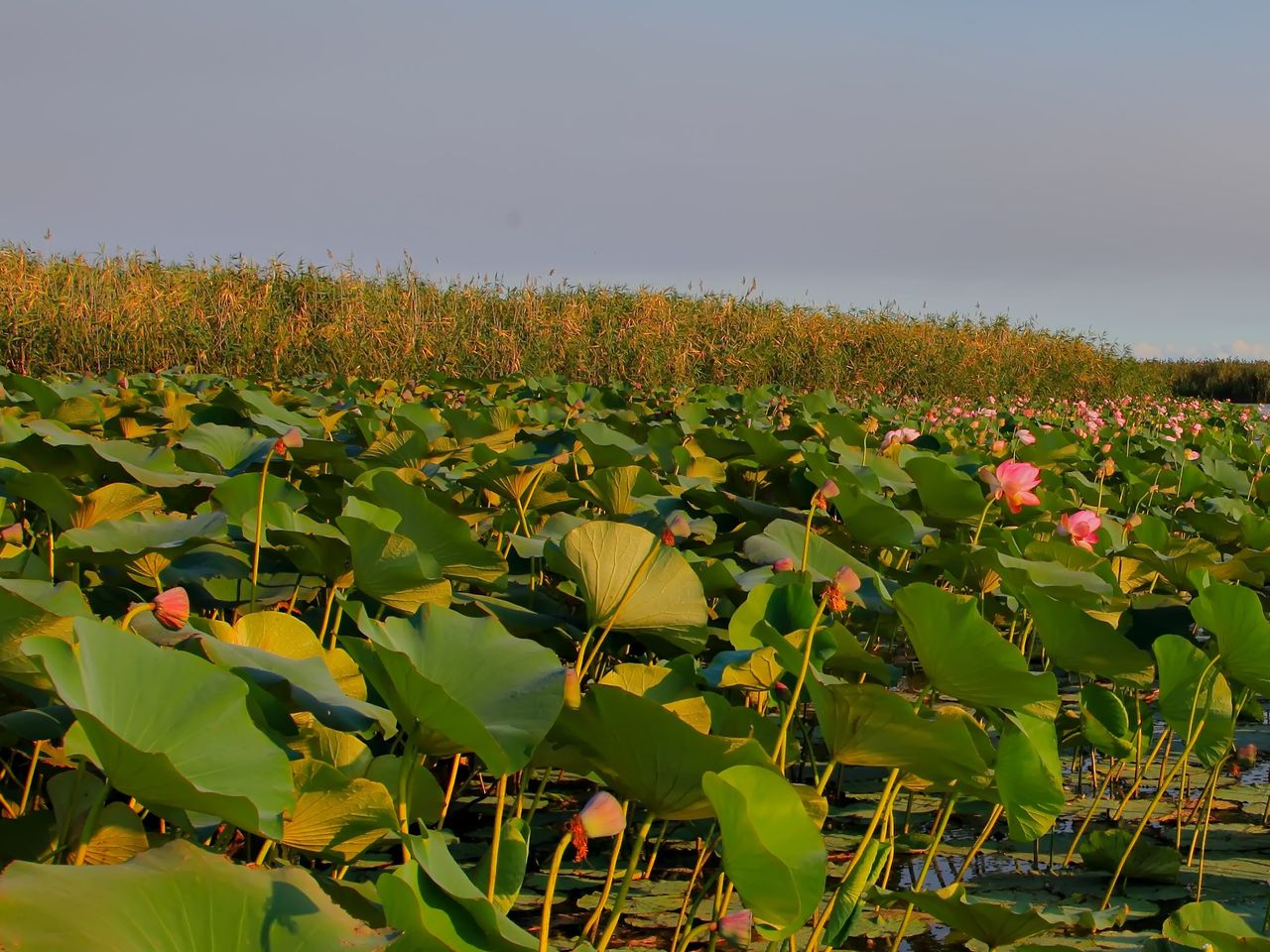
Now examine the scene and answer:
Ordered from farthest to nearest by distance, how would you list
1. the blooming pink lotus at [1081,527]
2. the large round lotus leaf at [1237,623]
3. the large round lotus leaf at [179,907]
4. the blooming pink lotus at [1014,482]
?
the blooming pink lotus at [1081,527]
the blooming pink lotus at [1014,482]
the large round lotus leaf at [1237,623]
the large round lotus leaf at [179,907]

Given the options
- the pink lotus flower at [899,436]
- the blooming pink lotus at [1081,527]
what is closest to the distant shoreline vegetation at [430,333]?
the pink lotus flower at [899,436]

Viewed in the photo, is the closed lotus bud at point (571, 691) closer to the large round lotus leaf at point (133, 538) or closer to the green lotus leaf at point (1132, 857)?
the large round lotus leaf at point (133, 538)

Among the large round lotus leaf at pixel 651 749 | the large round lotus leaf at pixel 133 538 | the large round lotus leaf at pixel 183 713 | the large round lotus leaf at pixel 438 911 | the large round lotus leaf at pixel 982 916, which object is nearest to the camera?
the large round lotus leaf at pixel 438 911


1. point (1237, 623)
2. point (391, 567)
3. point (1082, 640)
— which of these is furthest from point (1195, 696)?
point (391, 567)

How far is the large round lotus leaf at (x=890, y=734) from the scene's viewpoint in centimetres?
129

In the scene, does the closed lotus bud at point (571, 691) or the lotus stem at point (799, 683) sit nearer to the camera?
the closed lotus bud at point (571, 691)

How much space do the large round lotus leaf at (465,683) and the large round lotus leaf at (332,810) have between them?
69 millimetres

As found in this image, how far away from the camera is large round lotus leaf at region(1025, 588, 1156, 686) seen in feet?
5.74

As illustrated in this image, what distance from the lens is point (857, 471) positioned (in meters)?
2.92

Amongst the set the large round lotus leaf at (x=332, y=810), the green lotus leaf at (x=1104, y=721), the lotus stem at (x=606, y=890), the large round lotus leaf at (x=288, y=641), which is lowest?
the lotus stem at (x=606, y=890)

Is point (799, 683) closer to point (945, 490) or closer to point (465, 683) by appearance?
point (465, 683)

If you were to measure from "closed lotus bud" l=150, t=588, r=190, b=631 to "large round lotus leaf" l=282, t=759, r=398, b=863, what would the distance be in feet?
0.78

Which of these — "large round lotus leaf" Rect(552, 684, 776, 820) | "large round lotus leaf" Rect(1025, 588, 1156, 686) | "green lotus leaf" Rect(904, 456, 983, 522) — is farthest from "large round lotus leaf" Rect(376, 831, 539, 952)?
"green lotus leaf" Rect(904, 456, 983, 522)

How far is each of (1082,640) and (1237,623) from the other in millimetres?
263
